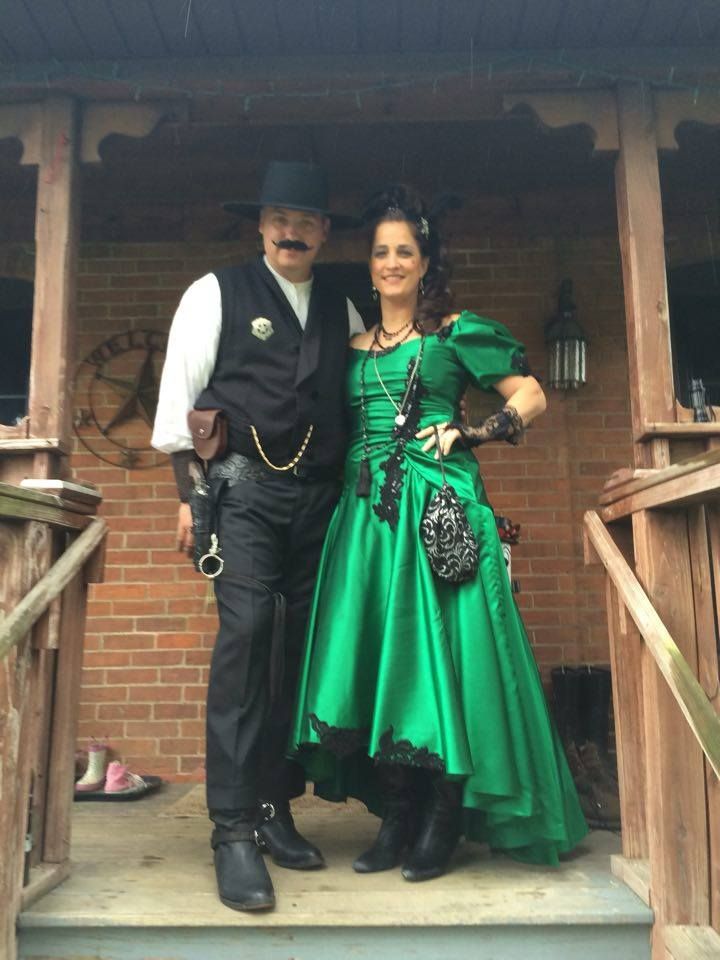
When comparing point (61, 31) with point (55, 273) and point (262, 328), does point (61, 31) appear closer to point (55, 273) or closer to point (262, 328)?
point (55, 273)

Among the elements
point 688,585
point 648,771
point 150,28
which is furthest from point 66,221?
point 648,771

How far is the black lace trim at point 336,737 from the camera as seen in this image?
2.34m

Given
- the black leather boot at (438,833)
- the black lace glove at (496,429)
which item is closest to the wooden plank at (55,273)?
the black lace glove at (496,429)

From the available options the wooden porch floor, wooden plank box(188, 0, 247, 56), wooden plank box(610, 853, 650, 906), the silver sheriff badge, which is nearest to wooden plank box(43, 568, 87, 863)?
the wooden porch floor

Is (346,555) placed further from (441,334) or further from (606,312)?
(606,312)

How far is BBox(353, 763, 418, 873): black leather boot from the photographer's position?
2463 millimetres

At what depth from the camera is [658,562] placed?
2.41 metres

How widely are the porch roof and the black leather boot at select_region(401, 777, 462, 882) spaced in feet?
7.54

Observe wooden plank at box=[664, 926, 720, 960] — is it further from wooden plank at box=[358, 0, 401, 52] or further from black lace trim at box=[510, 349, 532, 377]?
wooden plank at box=[358, 0, 401, 52]

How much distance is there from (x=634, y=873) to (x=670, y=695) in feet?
1.65

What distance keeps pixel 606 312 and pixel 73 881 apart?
10.9 ft

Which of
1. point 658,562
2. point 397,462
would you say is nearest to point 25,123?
point 397,462

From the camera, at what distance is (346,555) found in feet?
8.41

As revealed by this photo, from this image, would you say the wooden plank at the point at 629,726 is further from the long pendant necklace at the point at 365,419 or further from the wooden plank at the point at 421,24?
the wooden plank at the point at 421,24
